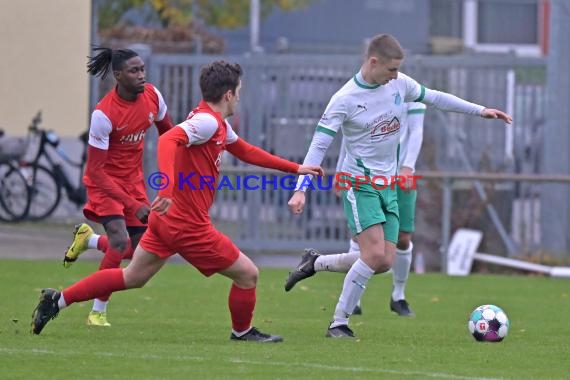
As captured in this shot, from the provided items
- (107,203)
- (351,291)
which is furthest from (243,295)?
(107,203)

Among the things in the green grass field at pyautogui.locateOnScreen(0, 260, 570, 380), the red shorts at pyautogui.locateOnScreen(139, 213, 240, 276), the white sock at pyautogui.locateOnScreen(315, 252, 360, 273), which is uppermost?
the red shorts at pyautogui.locateOnScreen(139, 213, 240, 276)

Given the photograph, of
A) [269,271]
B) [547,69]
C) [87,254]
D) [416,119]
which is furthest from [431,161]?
[416,119]

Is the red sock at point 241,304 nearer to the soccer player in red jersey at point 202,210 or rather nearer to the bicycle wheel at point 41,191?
the soccer player in red jersey at point 202,210

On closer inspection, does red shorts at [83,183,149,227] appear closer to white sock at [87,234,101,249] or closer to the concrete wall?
white sock at [87,234,101,249]

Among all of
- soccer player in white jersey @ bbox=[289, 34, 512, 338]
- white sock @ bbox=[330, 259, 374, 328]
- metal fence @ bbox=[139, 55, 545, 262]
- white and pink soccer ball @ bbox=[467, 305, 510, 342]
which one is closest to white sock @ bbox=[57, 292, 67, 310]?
soccer player in white jersey @ bbox=[289, 34, 512, 338]

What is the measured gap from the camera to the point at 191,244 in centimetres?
859

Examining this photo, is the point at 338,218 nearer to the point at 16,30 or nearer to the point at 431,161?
the point at 431,161

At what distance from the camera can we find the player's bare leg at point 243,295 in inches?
344

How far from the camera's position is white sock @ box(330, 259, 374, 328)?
9.23 metres

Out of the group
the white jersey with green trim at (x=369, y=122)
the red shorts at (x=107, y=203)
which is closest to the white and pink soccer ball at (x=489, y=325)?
the white jersey with green trim at (x=369, y=122)

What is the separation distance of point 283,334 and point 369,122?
1.61 meters

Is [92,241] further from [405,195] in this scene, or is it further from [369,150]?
[405,195]

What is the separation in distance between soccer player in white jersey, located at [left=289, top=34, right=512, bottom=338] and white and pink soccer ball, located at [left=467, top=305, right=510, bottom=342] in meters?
0.70

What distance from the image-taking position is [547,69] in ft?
54.2
